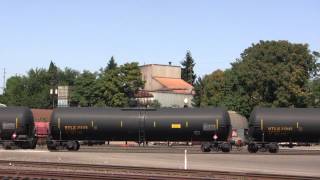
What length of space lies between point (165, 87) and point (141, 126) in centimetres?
9576

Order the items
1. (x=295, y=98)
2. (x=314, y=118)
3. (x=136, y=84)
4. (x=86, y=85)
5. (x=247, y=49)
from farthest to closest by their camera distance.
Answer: (x=86, y=85) → (x=136, y=84) → (x=247, y=49) → (x=295, y=98) → (x=314, y=118)

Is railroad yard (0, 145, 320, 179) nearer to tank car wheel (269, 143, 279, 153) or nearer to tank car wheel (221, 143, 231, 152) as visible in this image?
tank car wheel (221, 143, 231, 152)

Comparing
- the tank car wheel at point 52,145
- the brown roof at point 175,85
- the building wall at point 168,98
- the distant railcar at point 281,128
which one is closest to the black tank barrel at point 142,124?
the tank car wheel at point 52,145

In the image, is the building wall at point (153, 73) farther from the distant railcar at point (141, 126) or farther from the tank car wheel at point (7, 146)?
the distant railcar at point (141, 126)

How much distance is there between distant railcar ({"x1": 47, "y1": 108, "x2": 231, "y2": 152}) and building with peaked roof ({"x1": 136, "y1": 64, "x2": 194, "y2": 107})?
75817 mm

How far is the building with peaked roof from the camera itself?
125188 millimetres

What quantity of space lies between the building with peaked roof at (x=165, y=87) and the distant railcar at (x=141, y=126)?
249 ft

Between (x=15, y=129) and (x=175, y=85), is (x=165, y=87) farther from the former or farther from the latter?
(x=15, y=129)

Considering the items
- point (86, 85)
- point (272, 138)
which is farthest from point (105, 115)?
point (86, 85)

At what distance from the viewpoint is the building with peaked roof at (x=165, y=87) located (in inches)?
4929

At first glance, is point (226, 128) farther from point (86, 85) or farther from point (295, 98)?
point (86, 85)

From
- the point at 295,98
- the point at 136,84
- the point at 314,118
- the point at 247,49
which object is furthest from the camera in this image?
the point at 136,84

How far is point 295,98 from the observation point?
7606 cm

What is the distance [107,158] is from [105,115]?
898 cm
